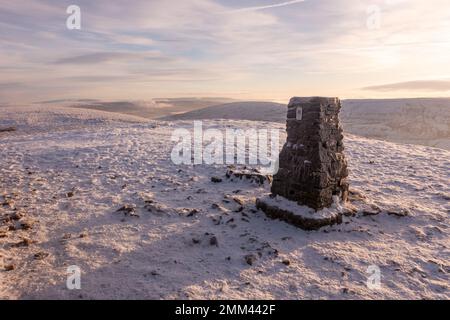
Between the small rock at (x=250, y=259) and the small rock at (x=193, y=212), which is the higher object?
the small rock at (x=193, y=212)

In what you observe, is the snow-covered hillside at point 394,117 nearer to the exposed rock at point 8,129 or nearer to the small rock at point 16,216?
the exposed rock at point 8,129

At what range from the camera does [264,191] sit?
31.8 feet

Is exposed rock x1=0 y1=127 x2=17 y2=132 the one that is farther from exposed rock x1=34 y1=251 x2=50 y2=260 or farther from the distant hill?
the distant hill

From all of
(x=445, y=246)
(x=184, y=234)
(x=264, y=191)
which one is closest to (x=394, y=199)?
(x=445, y=246)

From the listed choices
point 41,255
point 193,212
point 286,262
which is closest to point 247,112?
point 193,212

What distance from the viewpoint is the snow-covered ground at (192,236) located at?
530cm

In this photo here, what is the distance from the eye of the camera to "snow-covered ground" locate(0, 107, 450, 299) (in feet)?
17.4

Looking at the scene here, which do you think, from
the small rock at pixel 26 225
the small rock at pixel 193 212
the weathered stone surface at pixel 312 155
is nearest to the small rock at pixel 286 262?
the weathered stone surface at pixel 312 155

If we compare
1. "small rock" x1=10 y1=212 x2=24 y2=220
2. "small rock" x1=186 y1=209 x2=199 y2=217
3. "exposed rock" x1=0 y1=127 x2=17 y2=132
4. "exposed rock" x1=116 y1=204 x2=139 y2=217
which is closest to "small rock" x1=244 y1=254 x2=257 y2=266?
"small rock" x1=186 y1=209 x2=199 y2=217

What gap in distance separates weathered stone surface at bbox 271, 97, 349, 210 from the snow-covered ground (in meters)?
0.76

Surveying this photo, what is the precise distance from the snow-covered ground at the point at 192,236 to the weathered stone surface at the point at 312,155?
30.1 inches

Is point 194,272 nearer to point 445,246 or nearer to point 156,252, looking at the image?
point 156,252

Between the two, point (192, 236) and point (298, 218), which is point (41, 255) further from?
point (298, 218)
